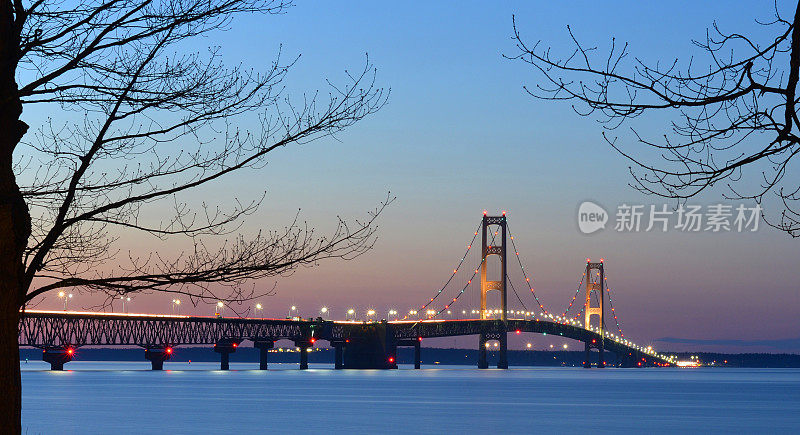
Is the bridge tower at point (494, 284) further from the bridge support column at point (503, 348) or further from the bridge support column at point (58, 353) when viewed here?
the bridge support column at point (58, 353)

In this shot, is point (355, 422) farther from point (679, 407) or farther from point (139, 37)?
point (139, 37)

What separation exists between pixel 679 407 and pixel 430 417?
2039cm

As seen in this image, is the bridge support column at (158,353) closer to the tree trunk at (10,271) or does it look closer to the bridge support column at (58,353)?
the bridge support column at (58,353)

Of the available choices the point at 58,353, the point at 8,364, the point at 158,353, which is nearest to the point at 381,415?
the point at 8,364

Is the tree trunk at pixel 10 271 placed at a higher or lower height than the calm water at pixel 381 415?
higher

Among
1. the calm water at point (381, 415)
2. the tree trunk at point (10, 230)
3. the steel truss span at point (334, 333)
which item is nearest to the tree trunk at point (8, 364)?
the tree trunk at point (10, 230)

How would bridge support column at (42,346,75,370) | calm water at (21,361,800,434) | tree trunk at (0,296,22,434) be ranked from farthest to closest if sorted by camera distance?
bridge support column at (42,346,75,370) < calm water at (21,361,800,434) < tree trunk at (0,296,22,434)

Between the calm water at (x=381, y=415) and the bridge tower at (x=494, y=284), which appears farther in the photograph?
the bridge tower at (x=494, y=284)

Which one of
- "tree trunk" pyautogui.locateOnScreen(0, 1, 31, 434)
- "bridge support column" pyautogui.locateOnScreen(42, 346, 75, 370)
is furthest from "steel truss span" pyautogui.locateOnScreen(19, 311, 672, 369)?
"tree trunk" pyautogui.locateOnScreen(0, 1, 31, 434)

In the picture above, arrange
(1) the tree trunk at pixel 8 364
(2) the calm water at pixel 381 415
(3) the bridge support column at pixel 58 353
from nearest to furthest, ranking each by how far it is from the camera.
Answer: (1) the tree trunk at pixel 8 364
(2) the calm water at pixel 381 415
(3) the bridge support column at pixel 58 353

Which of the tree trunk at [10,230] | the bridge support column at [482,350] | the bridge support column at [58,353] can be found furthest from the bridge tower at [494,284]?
the tree trunk at [10,230]

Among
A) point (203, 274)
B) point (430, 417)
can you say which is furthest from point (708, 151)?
point (430, 417)

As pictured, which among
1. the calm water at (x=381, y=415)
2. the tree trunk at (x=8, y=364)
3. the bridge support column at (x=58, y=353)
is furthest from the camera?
the bridge support column at (x=58, y=353)

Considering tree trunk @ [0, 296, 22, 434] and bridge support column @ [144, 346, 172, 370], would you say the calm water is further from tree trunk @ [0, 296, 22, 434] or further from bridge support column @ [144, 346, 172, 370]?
bridge support column @ [144, 346, 172, 370]
